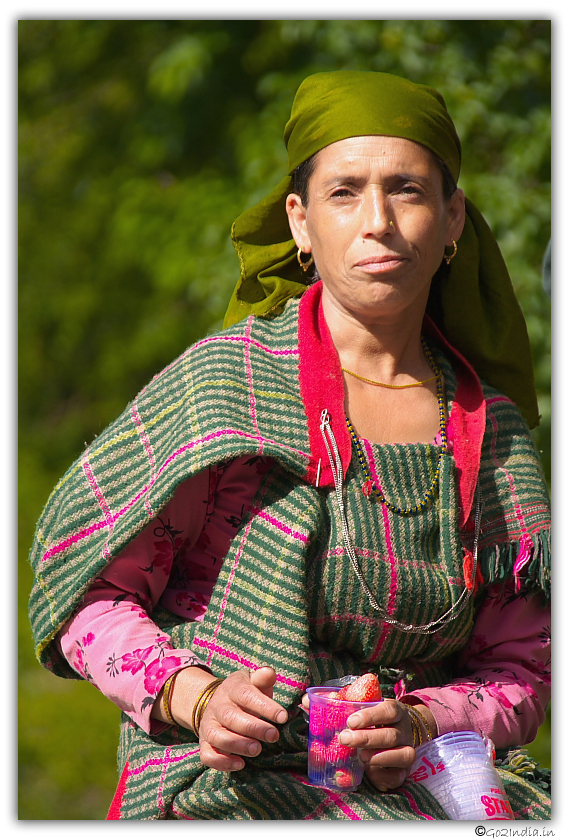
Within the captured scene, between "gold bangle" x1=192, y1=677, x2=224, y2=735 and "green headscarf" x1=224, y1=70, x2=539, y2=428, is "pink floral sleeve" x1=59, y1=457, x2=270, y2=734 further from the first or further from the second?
"green headscarf" x1=224, y1=70, x2=539, y2=428

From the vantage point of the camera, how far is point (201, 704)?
1.60m

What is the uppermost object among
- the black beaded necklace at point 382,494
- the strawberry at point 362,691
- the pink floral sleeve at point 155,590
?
the black beaded necklace at point 382,494

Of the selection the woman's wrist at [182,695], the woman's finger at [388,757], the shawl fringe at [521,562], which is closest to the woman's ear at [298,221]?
the shawl fringe at [521,562]

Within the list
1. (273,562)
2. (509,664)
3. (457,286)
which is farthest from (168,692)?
(457,286)

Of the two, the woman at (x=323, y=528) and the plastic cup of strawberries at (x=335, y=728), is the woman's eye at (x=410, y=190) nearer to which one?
the woman at (x=323, y=528)

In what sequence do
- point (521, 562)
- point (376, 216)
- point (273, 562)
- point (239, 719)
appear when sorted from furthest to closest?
1. point (521, 562)
2. point (376, 216)
3. point (273, 562)
4. point (239, 719)

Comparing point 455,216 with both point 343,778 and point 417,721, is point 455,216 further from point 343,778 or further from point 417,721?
point 343,778

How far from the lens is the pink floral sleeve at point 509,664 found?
6.33ft

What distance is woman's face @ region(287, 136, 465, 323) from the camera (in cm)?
183

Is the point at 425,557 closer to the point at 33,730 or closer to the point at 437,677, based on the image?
the point at 437,677

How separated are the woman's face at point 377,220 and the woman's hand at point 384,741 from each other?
81cm

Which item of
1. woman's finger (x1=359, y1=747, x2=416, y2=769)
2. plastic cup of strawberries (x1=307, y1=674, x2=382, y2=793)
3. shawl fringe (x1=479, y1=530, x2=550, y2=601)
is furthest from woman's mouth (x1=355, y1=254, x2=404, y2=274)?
woman's finger (x1=359, y1=747, x2=416, y2=769)

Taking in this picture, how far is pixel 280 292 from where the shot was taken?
210cm

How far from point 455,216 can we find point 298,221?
0.35 m
